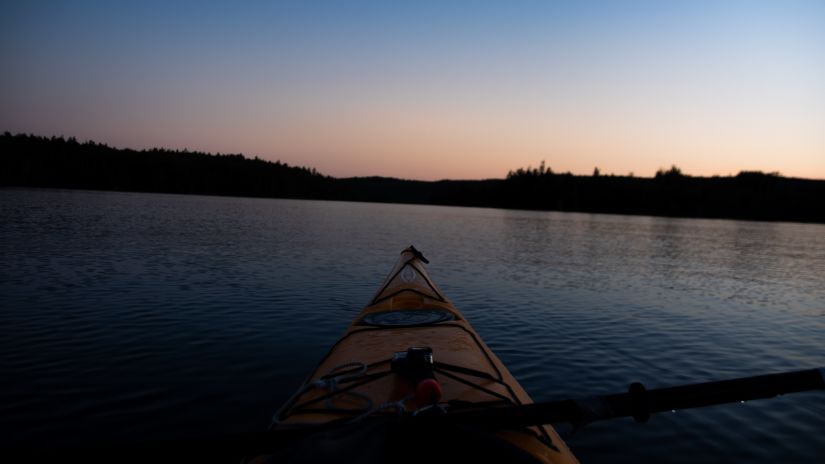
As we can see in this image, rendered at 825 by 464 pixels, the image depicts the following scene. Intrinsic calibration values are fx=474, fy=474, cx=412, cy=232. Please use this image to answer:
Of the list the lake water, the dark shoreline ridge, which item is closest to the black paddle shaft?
the lake water

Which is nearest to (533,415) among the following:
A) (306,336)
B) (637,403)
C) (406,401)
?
(637,403)

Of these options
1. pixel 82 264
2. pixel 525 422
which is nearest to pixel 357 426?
pixel 525 422

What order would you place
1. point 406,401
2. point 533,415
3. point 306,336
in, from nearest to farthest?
1. point 533,415
2. point 406,401
3. point 306,336

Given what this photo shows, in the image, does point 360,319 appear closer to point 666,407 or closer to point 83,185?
point 666,407

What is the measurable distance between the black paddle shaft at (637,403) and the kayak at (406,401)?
3.2 inches

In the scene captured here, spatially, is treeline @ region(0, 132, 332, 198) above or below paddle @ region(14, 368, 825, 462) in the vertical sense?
above

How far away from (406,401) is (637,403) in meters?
1.75

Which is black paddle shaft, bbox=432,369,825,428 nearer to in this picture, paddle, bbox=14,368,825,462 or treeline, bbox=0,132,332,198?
paddle, bbox=14,368,825,462

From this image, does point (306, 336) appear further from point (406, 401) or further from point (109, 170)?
point (109, 170)

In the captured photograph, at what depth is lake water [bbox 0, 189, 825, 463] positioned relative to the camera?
6.26m

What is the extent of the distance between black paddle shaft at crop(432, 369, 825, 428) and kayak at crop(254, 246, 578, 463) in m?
0.08

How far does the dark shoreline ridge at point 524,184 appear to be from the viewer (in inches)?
5546

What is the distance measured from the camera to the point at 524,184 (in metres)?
183

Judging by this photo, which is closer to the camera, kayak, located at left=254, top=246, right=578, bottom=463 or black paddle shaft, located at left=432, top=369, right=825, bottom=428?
kayak, located at left=254, top=246, right=578, bottom=463
